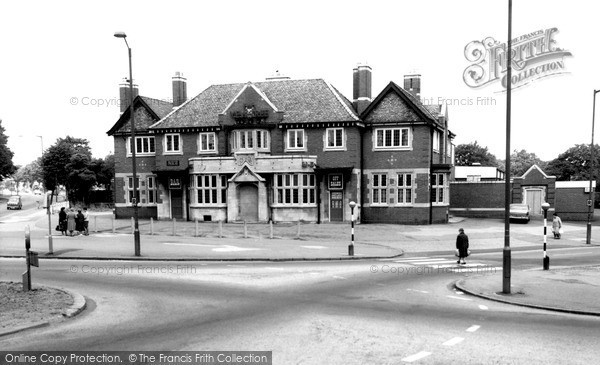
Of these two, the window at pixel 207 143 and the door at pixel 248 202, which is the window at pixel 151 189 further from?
the door at pixel 248 202

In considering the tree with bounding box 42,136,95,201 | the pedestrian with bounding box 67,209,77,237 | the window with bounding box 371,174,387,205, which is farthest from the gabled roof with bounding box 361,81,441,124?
the tree with bounding box 42,136,95,201

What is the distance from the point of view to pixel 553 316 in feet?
38.0

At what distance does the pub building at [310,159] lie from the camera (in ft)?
119

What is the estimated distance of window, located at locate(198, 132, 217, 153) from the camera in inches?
1518

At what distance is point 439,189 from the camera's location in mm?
37781

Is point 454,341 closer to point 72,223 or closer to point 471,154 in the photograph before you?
point 72,223

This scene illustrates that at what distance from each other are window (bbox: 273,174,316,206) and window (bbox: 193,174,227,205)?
13.9 ft

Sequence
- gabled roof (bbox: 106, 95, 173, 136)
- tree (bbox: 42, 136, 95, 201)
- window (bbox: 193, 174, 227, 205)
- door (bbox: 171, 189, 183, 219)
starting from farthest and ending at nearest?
1. tree (bbox: 42, 136, 95, 201)
2. gabled roof (bbox: 106, 95, 173, 136)
3. door (bbox: 171, 189, 183, 219)
4. window (bbox: 193, 174, 227, 205)

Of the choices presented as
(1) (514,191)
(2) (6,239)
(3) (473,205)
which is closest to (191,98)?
(2) (6,239)

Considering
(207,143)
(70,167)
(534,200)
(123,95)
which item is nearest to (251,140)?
(207,143)

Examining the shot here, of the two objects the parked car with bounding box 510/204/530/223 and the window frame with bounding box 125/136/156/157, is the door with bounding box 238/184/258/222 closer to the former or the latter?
the window frame with bounding box 125/136/156/157

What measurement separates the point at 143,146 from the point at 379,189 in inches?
819

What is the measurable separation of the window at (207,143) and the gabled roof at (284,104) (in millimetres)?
907

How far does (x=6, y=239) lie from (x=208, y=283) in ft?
61.5
